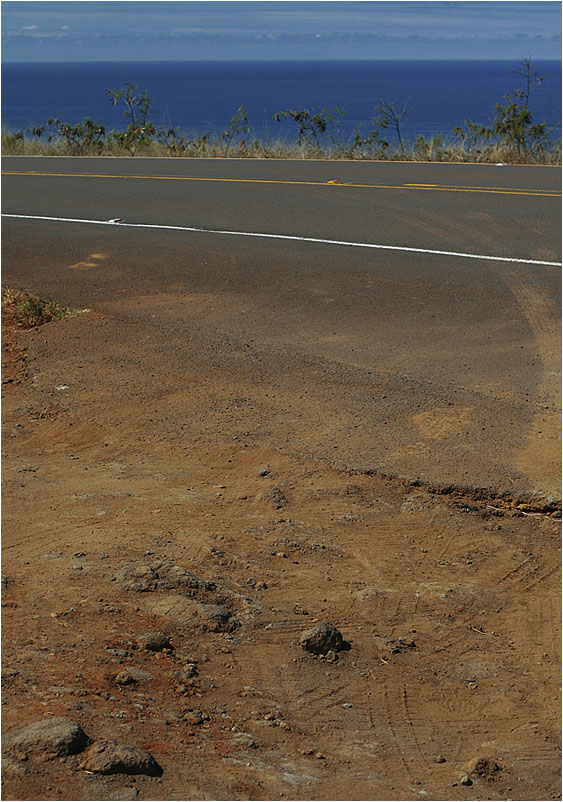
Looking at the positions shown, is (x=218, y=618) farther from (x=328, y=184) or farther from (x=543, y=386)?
(x=328, y=184)

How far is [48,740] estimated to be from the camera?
10.6 feet

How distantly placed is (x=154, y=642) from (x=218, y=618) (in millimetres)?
413

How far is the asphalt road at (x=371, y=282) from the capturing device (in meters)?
6.85

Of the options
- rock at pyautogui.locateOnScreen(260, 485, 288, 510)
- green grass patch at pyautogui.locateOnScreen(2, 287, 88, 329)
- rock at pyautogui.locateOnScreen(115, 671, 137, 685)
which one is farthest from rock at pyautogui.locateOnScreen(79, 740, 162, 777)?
green grass patch at pyautogui.locateOnScreen(2, 287, 88, 329)

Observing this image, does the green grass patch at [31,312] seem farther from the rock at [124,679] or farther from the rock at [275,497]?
the rock at [124,679]

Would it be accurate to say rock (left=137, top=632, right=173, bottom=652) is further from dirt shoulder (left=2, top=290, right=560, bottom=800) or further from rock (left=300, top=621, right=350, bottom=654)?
rock (left=300, top=621, right=350, bottom=654)

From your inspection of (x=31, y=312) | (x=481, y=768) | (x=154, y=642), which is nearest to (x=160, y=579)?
(x=154, y=642)

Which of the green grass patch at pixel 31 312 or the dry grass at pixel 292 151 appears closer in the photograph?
the green grass patch at pixel 31 312

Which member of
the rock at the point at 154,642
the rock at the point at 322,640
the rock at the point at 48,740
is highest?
the rock at the point at 48,740

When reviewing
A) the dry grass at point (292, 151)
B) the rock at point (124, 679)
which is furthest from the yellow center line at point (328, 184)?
the rock at point (124, 679)

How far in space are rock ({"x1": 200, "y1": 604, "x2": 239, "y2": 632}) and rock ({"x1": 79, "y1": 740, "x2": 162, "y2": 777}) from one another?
1.19 m

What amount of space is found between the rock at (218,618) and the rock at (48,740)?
1.17 meters

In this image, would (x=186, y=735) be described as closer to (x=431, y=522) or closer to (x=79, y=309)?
(x=431, y=522)

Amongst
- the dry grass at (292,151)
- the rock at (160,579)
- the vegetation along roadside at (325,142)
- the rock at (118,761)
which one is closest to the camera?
the rock at (118,761)
